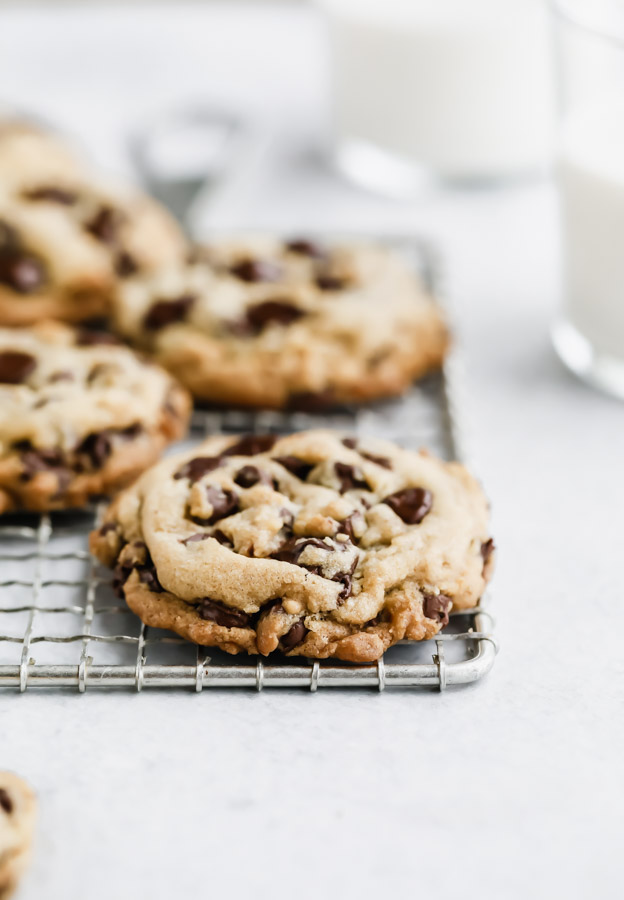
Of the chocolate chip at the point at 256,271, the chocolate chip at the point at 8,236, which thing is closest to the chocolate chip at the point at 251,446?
the chocolate chip at the point at 256,271

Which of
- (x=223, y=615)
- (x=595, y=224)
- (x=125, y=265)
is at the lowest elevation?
(x=125, y=265)

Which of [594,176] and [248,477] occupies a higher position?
[594,176]

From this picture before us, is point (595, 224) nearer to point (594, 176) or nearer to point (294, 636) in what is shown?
point (594, 176)

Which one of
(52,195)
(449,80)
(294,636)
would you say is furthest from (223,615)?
(449,80)

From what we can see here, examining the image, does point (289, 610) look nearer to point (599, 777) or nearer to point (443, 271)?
point (599, 777)

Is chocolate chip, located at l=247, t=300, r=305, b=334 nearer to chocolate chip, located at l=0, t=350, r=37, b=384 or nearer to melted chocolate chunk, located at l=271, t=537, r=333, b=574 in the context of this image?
chocolate chip, located at l=0, t=350, r=37, b=384

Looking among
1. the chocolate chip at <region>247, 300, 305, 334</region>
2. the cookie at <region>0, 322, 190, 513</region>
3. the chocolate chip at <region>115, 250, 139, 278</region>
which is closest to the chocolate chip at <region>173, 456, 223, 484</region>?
the cookie at <region>0, 322, 190, 513</region>
